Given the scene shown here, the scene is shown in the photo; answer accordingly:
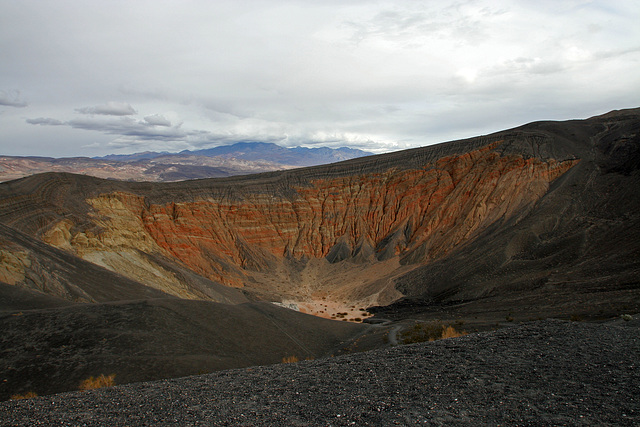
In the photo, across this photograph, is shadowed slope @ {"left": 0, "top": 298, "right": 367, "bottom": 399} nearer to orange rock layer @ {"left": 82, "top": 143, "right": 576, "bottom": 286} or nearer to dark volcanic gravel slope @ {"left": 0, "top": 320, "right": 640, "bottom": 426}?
dark volcanic gravel slope @ {"left": 0, "top": 320, "right": 640, "bottom": 426}

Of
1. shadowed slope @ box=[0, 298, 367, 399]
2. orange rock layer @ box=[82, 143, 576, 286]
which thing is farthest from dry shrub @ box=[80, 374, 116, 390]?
orange rock layer @ box=[82, 143, 576, 286]

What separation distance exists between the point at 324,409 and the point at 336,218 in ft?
146

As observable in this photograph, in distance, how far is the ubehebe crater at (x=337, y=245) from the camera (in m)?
18.0

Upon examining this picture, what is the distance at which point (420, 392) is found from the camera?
24.4 ft

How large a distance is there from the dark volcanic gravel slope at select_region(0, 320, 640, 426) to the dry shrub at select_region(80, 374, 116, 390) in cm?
227

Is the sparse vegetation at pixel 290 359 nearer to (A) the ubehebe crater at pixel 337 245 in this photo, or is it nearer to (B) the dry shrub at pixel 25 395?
(A) the ubehebe crater at pixel 337 245

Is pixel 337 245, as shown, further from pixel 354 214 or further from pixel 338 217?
pixel 354 214

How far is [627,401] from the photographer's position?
19.8 ft

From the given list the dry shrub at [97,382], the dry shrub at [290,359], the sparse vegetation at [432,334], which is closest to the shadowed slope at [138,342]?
the dry shrub at [97,382]

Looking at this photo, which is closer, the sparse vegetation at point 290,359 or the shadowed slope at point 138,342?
the shadowed slope at point 138,342

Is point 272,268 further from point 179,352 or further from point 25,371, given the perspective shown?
point 25,371

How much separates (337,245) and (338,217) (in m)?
4.09

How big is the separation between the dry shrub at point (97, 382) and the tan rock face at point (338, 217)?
73.5ft

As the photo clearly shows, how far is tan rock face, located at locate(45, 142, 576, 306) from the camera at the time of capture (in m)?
40.2
